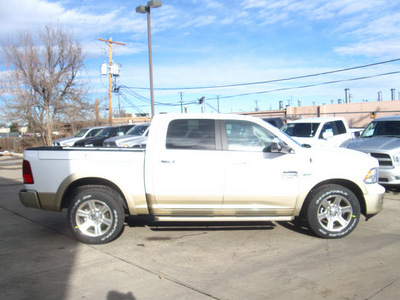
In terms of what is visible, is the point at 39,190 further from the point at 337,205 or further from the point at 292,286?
the point at 337,205

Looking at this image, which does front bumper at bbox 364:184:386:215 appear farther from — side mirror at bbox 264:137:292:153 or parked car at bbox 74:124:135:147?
parked car at bbox 74:124:135:147

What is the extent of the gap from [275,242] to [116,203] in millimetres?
2455

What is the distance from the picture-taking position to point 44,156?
5.18 meters

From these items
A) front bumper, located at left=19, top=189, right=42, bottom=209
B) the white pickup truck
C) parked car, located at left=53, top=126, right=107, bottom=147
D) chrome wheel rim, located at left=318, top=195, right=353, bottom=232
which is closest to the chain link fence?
parked car, located at left=53, top=126, right=107, bottom=147

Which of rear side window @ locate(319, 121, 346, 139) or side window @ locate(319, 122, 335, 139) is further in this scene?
rear side window @ locate(319, 121, 346, 139)

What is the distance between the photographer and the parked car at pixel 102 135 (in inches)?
699

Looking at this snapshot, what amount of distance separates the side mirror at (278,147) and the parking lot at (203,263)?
1394mm

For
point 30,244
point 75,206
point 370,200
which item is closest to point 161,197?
point 75,206

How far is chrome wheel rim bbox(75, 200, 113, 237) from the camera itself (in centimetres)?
522

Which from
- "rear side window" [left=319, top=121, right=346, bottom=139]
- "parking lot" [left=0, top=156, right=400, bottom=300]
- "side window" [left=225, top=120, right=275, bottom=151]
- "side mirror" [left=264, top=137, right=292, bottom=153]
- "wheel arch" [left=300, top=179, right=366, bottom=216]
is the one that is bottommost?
"parking lot" [left=0, top=156, right=400, bottom=300]

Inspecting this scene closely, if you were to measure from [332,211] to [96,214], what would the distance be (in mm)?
3566

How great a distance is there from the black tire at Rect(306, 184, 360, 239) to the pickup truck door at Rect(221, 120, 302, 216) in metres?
0.35

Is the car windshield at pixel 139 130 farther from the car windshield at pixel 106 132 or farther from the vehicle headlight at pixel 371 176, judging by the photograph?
the vehicle headlight at pixel 371 176

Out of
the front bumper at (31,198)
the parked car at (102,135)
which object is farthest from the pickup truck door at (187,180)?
the parked car at (102,135)
